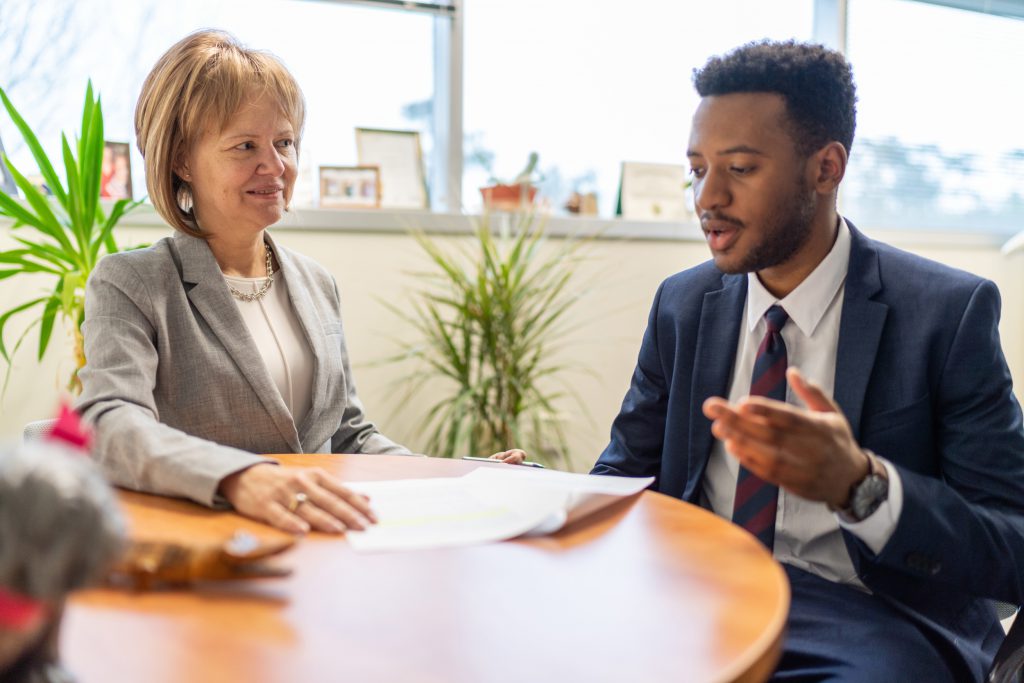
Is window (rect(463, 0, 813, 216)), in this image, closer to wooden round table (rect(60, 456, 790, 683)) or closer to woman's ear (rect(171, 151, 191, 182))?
woman's ear (rect(171, 151, 191, 182))

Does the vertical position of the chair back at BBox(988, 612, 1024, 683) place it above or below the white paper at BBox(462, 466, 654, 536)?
below

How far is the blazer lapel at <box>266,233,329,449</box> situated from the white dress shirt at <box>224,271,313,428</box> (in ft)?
0.06

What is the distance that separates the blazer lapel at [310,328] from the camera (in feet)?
5.92

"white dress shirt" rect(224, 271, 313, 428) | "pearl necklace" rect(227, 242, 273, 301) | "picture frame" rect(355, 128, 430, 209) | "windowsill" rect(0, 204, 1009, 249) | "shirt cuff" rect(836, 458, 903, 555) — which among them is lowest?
"shirt cuff" rect(836, 458, 903, 555)

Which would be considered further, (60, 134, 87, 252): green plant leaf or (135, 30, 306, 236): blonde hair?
(60, 134, 87, 252): green plant leaf

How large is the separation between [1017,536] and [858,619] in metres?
0.24

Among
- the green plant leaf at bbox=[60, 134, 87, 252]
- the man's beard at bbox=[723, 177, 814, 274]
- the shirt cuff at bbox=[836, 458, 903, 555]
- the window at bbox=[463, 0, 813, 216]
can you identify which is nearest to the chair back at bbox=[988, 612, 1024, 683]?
the shirt cuff at bbox=[836, 458, 903, 555]

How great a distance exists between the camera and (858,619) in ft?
4.20

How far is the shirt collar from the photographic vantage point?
153cm

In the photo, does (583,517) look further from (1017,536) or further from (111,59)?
(111,59)

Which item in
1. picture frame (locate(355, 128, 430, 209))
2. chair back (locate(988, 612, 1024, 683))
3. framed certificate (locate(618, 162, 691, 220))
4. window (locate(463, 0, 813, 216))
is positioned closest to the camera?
chair back (locate(988, 612, 1024, 683))

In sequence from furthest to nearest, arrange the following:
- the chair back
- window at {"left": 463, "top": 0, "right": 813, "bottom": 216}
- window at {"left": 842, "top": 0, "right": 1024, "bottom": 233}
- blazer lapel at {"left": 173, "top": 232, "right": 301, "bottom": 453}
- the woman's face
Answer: window at {"left": 842, "top": 0, "right": 1024, "bottom": 233} → window at {"left": 463, "top": 0, "right": 813, "bottom": 216} → the woman's face → blazer lapel at {"left": 173, "top": 232, "right": 301, "bottom": 453} → the chair back

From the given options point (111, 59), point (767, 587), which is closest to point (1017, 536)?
point (767, 587)

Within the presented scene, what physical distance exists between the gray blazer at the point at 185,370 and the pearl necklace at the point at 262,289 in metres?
0.03
